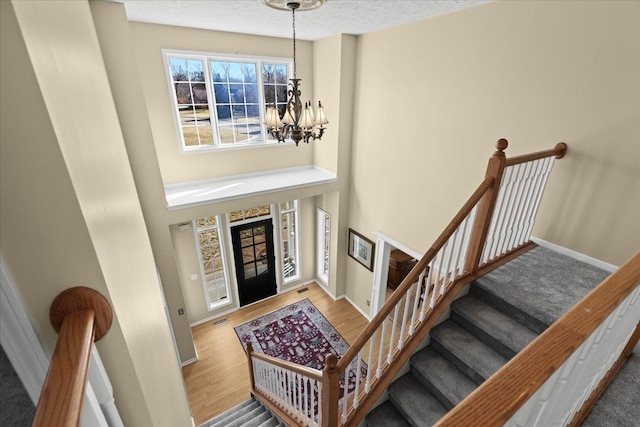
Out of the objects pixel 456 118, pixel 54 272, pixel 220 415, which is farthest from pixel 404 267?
pixel 54 272

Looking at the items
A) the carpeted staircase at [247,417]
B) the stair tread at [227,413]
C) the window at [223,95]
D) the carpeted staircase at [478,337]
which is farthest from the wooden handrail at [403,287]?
the window at [223,95]

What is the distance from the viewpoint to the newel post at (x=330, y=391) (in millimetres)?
2029

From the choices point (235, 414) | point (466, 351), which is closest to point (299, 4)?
point (466, 351)

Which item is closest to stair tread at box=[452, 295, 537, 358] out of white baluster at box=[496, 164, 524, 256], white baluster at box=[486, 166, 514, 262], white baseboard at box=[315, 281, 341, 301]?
white baluster at box=[486, 166, 514, 262]

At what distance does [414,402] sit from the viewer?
7.58 feet

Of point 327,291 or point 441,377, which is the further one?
point 327,291

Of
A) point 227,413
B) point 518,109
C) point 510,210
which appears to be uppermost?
point 518,109

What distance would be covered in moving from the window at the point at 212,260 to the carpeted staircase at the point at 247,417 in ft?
7.72

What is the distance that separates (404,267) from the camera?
7477mm

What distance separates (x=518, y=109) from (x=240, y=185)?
169 inches

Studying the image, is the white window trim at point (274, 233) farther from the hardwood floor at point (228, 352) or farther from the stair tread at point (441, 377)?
the stair tread at point (441, 377)

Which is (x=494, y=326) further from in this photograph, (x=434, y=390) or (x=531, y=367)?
(x=531, y=367)

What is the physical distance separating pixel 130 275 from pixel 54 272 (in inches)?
25.1

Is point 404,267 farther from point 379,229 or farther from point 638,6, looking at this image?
point 638,6
